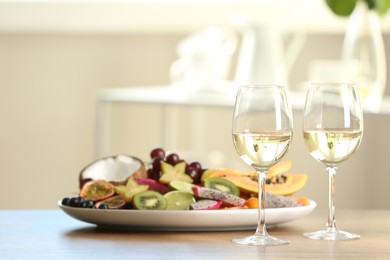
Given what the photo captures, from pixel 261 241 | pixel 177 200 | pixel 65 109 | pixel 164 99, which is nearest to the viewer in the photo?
pixel 261 241

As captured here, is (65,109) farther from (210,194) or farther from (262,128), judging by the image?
(262,128)

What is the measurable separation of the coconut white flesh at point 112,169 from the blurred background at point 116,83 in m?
2.26

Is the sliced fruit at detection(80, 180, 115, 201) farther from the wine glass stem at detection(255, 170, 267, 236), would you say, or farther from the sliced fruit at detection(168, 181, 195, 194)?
the wine glass stem at detection(255, 170, 267, 236)

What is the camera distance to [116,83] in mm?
3828

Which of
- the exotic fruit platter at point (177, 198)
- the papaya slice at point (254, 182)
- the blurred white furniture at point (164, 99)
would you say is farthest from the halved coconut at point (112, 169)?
the blurred white furniture at point (164, 99)

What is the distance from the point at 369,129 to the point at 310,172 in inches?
11.1

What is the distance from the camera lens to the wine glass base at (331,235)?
117 cm

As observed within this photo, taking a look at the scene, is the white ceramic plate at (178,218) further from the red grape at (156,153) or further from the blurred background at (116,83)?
the blurred background at (116,83)

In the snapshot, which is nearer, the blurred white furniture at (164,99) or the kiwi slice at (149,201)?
the kiwi slice at (149,201)

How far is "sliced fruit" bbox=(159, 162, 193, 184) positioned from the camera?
50.5 inches

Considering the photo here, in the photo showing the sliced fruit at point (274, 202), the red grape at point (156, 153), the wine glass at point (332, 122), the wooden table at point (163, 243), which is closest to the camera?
the wooden table at point (163, 243)

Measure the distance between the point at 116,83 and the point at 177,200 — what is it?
2.62m

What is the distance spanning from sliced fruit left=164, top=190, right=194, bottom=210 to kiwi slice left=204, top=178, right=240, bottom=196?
5 centimetres

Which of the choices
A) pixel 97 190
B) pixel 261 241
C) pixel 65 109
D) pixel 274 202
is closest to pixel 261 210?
pixel 261 241
